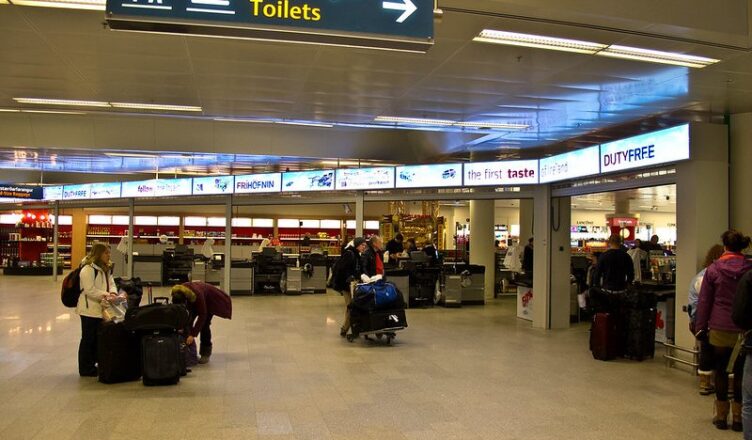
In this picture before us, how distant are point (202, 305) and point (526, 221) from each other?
1066 cm

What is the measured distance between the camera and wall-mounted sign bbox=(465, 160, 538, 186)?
9.98 meters

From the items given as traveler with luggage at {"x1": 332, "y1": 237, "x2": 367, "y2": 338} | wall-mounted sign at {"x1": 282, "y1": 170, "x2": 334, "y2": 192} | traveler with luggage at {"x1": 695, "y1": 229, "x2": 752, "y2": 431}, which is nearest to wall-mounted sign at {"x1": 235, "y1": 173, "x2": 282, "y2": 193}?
wall-mounted sign at {"x1": 282, "y1": 170, "x2": 334, "y2": 192}

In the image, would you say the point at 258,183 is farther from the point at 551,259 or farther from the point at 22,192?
the point at 22,192

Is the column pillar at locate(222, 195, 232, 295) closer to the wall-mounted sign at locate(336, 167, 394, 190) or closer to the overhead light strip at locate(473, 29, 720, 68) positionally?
the wall-mounted sign at locate(336, 167, 394, 190)

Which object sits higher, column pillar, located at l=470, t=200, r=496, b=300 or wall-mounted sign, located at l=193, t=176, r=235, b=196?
wall-mounted sign, located at l=193, t=176, r=235, b=196

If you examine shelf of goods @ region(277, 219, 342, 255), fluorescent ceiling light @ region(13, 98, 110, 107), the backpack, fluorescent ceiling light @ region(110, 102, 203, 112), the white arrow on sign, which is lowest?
the backpack

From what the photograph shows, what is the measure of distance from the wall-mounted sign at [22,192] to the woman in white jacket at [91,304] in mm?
13229

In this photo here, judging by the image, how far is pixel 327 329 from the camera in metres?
9.60

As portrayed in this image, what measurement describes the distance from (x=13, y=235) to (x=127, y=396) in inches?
823

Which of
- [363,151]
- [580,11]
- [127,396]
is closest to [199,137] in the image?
[363,151]

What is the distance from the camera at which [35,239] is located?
73.8 ft

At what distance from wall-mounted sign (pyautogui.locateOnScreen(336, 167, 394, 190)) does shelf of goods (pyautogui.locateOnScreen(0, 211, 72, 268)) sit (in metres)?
14.6

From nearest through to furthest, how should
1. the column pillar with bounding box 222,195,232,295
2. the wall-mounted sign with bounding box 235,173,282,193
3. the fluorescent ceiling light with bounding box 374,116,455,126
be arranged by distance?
the fluorescent ceiling light with bounding box 374,116,455,126 → the wall-mounted sign with bounding box 235,173,282,193 → the column pillar with bounding box 222,195,232,295

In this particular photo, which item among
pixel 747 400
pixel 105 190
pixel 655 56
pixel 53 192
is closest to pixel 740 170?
pixel 655 56
